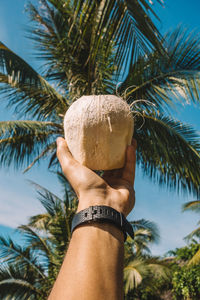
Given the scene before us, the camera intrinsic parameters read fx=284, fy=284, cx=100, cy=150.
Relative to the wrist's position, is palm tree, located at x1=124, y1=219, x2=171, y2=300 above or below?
below

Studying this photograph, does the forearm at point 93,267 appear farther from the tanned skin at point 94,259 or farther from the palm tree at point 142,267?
the palm tree at point 142,267

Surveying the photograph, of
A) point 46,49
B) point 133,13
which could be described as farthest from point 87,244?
point 46,49

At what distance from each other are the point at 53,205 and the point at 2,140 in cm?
134

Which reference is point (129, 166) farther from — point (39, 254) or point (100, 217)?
point (39, 254)

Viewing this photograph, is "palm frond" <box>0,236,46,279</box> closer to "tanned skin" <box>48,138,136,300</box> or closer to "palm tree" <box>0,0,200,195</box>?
"palm tree" <box>0,0,200,195</box>

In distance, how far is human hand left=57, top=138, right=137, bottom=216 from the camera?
1057mm

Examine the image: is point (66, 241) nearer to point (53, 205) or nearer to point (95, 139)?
point (53, 205)

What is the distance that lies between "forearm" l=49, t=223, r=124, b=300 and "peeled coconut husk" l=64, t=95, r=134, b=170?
0.65 metres

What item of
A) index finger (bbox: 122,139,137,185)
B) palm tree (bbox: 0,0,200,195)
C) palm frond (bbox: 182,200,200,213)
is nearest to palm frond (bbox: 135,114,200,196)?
palm tree (bbox: 0,0,200,195)

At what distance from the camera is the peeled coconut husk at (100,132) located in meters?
1.48

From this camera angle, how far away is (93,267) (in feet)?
2.53

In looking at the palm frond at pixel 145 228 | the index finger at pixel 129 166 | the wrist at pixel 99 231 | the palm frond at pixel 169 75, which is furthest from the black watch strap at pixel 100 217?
the palm frond at pixel 145 228

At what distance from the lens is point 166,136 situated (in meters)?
4.04

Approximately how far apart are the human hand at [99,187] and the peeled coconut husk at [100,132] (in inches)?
3.1
